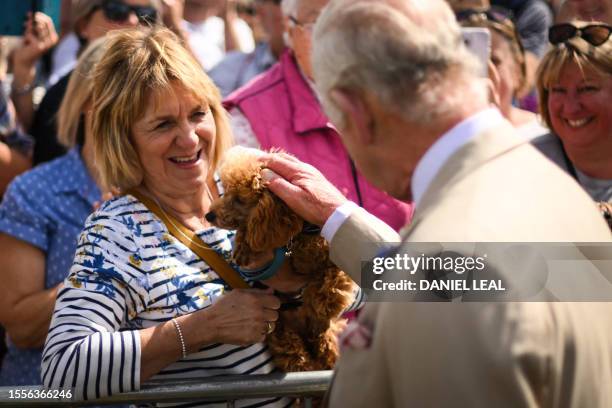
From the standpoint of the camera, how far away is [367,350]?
1.79 meters

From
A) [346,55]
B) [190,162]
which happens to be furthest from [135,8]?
[346,55]

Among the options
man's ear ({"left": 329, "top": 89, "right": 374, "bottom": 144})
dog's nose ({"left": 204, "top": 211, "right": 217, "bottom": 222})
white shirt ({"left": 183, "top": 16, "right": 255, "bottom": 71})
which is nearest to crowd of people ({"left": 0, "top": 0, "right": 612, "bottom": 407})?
man's ear ({"left": 329, "top": 89, "right": 374, "bottom": 144})

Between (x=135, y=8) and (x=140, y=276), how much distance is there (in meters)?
2.64

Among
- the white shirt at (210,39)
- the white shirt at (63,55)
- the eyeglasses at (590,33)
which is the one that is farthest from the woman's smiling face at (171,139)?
the white shirt at (210,39)

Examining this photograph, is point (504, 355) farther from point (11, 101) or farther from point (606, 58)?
point (11, 101)

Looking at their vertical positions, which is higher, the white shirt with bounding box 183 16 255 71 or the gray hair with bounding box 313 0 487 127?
the gray hair with bounding box 313 0 487 127

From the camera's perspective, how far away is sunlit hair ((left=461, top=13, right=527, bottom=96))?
195 inches

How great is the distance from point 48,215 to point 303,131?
1.14 m

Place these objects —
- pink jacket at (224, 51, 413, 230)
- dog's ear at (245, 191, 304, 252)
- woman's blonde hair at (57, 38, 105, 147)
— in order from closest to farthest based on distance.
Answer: dog's ear at (245, 191, 304, 252) → pink jacket at (224, 51, 413, 230) → woman's blonde hair at (57, 38, 105, 147)

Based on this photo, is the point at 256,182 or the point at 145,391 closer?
the point at 145,391

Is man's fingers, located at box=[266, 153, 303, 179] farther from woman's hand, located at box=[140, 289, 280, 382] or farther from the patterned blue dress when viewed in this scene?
the patterned blue dress

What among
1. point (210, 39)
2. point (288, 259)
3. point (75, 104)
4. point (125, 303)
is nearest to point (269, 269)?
point (288, 259)

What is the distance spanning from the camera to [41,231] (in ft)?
12.0

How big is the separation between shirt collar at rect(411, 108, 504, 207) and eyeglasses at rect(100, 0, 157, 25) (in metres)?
3.35
